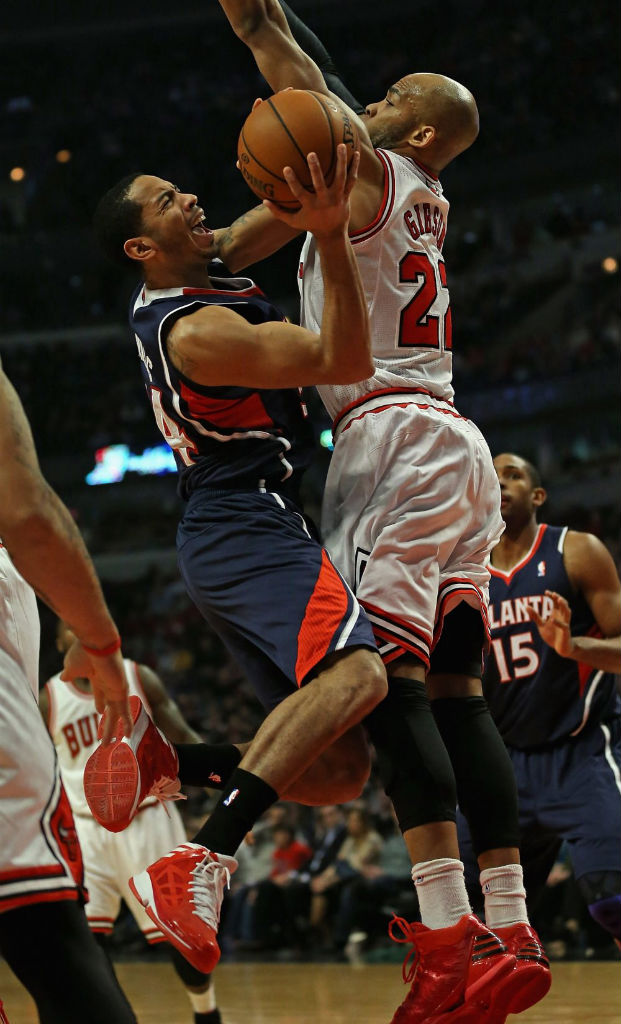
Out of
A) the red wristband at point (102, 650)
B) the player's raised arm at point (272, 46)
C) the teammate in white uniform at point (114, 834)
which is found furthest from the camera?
the teammate in white uniform at point (114, 834)

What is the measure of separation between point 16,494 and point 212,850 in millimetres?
1305

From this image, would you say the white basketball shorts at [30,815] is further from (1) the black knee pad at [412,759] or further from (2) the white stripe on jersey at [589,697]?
(2) the white stripe on jersey at [589,697]

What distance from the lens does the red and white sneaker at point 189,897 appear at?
3.09m

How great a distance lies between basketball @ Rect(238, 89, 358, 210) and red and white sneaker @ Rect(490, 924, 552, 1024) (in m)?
2.27

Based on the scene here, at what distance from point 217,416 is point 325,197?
0.80 m

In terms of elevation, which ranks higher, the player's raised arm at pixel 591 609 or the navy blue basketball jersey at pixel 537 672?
the player's raised arm at pixel 591 609

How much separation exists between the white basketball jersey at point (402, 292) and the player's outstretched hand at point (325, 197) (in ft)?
2.22

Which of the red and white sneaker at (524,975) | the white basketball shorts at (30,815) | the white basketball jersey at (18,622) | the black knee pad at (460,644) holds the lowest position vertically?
the red and white sneaker at (524,975)

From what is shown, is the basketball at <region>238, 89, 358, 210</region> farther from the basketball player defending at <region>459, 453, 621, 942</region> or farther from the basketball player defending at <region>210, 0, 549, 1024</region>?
the basketball player defending at <region>459, 453, 621, 942</region>

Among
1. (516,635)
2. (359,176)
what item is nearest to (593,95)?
(516,635)

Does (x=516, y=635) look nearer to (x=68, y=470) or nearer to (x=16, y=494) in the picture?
(x=16, y=494)

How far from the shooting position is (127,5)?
25.9 m

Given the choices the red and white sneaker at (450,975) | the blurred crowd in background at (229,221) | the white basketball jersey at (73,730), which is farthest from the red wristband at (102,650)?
the blurred crowd in background at (229,221)

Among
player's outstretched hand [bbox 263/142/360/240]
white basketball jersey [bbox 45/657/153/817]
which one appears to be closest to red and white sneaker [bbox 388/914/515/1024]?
player's outstretched hand [bbox 263/142/360/240]
